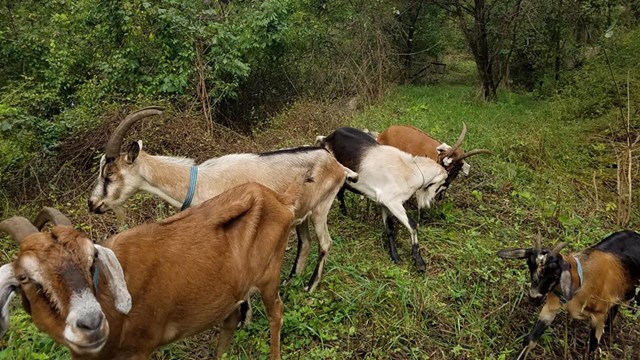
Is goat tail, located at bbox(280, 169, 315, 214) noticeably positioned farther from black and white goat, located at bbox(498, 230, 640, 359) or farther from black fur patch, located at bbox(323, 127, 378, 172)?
black and white goat, located at bbox(498, 230, 640, 359)

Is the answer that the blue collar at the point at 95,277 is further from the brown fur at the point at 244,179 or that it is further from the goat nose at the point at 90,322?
the brown fur at the point at 244,179

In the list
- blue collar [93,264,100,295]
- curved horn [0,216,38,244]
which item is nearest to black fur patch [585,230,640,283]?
blue collar [93,264,100,295]

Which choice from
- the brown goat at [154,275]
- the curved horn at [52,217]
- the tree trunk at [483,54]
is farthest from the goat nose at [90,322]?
the tree trunk at [483,54]

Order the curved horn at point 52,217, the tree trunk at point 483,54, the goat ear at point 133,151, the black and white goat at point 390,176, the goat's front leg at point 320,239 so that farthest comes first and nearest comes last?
the tree trunk at point 483,54, the black and white goat at point 390,176, the goat's front leg at point 320,239, the goat ear at point 133,151, the curved horn at point 52,217

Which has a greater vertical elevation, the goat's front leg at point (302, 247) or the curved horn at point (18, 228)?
the curved horn at point (18, 228)

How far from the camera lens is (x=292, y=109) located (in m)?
9.64

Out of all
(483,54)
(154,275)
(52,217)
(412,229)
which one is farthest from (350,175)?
(483,54)

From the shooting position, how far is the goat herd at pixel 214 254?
2174 mm

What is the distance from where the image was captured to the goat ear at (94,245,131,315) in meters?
2.35

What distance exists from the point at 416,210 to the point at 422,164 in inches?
32.2

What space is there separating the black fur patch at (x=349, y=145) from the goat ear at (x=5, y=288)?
12.4ft

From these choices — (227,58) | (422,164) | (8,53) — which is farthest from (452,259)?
(8,53)

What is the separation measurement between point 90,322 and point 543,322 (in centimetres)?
303

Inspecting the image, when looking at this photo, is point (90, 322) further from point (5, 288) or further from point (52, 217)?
point (52, 217)
